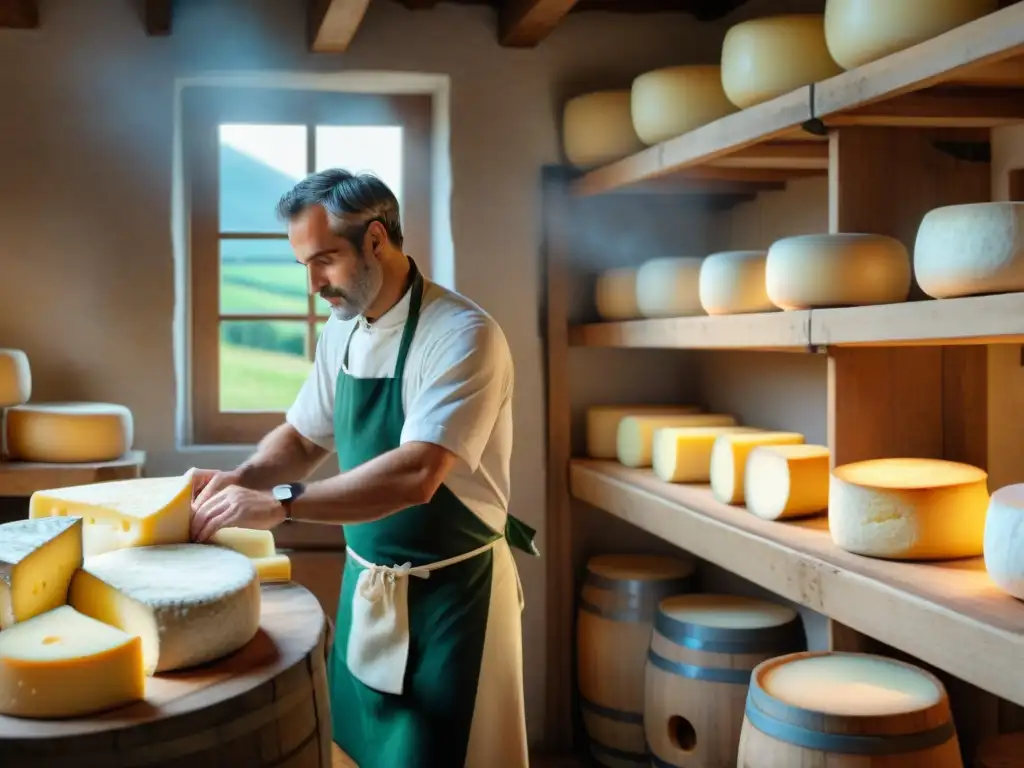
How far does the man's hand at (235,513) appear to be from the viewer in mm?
2027

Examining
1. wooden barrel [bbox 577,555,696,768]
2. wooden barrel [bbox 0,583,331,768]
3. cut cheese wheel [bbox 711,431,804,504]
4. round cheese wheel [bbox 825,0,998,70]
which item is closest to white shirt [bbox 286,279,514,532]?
wooden barrel [bbox 0,583,331,768]

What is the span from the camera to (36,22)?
358cm

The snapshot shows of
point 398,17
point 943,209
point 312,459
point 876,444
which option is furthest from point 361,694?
point 398,17

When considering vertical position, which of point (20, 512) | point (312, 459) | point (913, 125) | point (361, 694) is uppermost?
point (913, 125)

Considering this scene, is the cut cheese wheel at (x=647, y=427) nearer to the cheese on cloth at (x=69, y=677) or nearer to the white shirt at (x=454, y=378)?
the white shirt at (x=454, y=378)

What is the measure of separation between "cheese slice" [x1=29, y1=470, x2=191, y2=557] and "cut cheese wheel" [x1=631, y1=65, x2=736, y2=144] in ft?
5.75

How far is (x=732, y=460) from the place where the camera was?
299 centimetres

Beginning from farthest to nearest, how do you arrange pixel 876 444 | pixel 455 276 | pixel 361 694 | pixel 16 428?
pixel 455 276 < pixel 16 428 < pixel 876 444 < pixel 361 694

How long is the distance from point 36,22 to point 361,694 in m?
2.39

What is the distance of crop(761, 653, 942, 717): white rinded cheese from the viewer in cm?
213

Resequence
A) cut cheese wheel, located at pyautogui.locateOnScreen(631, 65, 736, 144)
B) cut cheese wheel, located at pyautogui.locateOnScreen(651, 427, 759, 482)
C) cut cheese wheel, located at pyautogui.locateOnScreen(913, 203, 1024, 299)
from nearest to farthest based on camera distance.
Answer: cut cheese wheel, located at pyautogui.locateOnScreen(913, 203, 1024, 299), cut cheese wheel, located at pyautogui.locateOnScreen(631, 65, 736, 144), cut cheese wheel, located at pyautogui.locateOnScreen(651, 427, 759, 482)

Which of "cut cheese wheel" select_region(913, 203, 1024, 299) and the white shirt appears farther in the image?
the white shirt

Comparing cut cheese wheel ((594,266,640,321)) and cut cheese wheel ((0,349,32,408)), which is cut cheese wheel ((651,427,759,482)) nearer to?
cut cheese wheel ((594,266,640,321))

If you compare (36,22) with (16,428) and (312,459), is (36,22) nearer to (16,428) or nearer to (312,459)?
(16,428)
